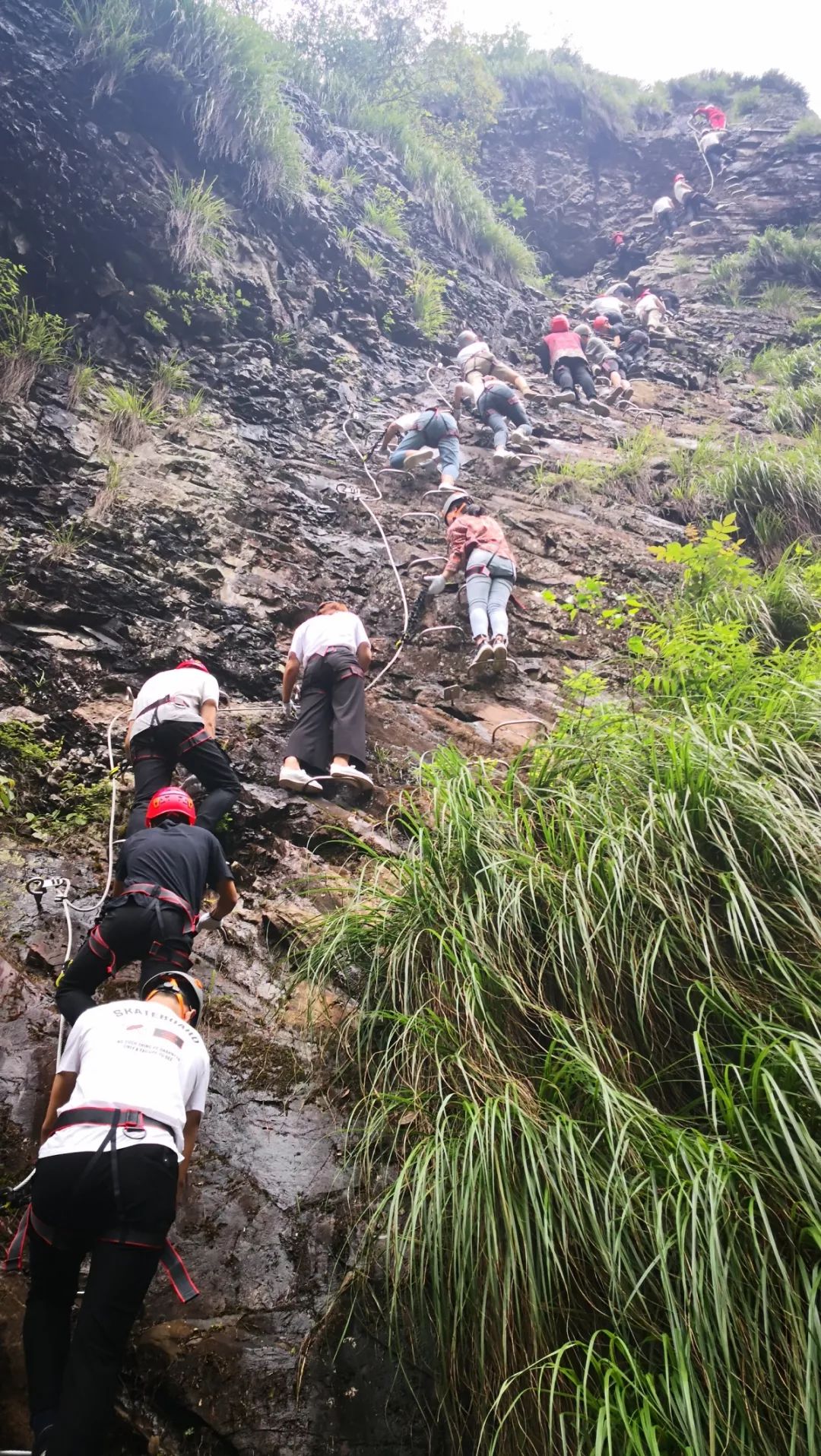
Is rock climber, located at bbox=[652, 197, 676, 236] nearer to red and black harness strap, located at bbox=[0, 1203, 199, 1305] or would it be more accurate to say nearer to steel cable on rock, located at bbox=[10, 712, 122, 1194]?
steel cable on rock, located at bbox=[10, 712, 122, 1194]

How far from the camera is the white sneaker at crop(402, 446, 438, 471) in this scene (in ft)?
→ 28.0

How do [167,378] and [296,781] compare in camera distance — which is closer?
[296,781]

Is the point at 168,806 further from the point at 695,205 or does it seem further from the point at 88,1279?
the point at 695,205

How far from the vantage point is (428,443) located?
8703mm

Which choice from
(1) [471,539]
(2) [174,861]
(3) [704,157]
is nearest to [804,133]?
(3) [704,157]

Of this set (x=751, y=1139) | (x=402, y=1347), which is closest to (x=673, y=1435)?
(x=751, y=1139)

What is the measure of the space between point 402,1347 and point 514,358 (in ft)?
41.4

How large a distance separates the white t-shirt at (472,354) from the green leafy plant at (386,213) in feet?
8.45

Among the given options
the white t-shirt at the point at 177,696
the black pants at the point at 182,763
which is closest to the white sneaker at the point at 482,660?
the white t-shirt at the point at 177,696

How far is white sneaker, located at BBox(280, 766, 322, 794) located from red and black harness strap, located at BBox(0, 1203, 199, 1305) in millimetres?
2678

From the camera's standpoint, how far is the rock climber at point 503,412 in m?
9.61

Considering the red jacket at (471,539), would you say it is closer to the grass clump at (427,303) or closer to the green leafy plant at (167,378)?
the green leafy plant at (167,378)

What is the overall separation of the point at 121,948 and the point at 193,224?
8581mm

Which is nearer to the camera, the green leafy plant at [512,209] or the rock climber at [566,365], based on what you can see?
the rock climber at [566,365]
